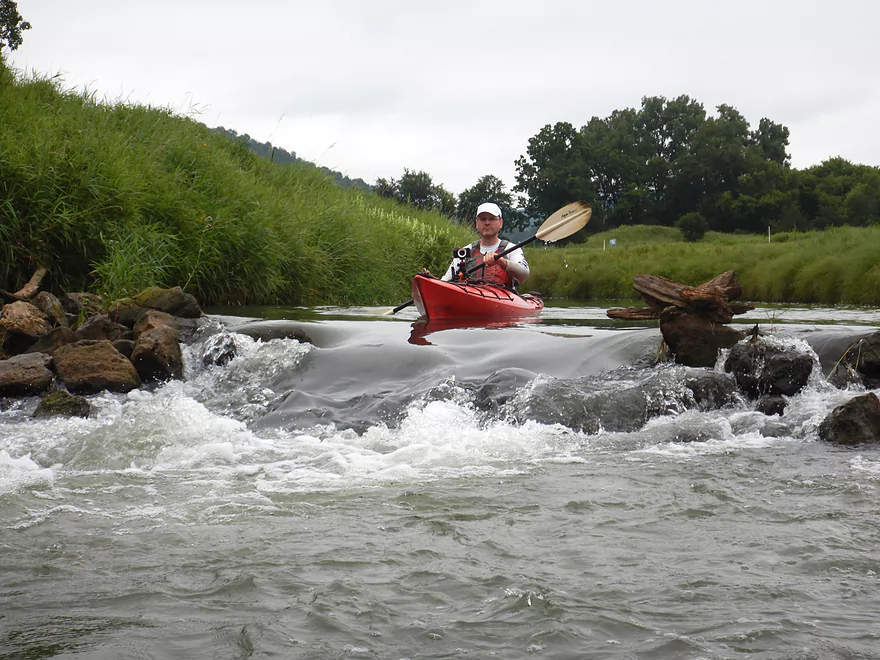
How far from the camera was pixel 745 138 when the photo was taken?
51156 millimetres

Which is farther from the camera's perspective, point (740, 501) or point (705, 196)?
point (705, 196)

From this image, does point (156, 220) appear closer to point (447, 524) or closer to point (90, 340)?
point (90, 340)

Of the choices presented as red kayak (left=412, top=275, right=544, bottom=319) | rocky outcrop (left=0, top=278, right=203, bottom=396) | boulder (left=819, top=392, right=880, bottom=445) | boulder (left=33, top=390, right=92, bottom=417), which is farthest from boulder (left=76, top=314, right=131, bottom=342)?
boulder (left=819, top=392, right=880, bottom=445)

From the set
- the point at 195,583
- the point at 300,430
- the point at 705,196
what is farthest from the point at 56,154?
the point at 705,196

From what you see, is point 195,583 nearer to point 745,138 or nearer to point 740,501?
point 740,501

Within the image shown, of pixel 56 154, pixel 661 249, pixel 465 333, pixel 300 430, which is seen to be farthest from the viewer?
pixel 661 249

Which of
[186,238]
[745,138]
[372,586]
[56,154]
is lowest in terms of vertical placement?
[372,586]

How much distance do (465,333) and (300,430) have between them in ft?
9.33

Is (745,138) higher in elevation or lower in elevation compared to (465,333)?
higher

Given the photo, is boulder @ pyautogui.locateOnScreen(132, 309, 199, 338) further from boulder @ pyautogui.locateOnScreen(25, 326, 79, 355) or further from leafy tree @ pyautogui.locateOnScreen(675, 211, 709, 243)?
leafy tree @ pyautogui.locateOnScreen(675, 211, 709, 243)

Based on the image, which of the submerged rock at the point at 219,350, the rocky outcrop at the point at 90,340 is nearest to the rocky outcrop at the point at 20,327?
the rocky outcrop at the point at 90,340

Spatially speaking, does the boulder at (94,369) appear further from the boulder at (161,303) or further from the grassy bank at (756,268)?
the grassy bank at (756,268)

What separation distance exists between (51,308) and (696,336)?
197 inches

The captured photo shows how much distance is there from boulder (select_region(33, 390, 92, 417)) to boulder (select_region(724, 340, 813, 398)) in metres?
3.84
